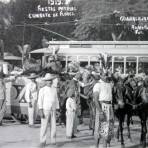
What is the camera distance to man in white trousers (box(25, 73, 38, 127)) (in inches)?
582

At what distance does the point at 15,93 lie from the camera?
15570 millimetres

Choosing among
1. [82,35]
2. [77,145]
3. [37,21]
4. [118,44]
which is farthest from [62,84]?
[37,21]

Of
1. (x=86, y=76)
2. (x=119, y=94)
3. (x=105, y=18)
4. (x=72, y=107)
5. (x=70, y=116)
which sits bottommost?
(x=70, y=116)

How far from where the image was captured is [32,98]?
1484 cm

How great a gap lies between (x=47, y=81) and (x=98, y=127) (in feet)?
5.56

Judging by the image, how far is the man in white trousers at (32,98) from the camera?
48.5ft

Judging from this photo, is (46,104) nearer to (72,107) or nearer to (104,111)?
(104,111)

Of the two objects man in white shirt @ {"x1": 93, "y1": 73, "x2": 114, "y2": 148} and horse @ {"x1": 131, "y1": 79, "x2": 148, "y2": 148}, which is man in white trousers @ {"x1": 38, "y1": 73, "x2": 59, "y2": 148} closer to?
man in white shirt @ {"x1": 93, "y1": 73, "x2": 114, "y2": 148}

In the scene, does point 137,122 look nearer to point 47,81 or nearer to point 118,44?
point 47,81

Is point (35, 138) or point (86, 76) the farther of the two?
point (86, 76)

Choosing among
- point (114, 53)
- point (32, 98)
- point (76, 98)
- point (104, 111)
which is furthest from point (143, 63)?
point (104, 111)

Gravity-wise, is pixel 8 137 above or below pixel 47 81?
below

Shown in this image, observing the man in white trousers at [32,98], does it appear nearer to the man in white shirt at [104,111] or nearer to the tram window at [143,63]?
the man in white shirt at [104,111]

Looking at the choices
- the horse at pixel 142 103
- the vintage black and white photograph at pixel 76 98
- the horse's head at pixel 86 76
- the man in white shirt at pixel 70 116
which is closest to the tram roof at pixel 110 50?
the vintage black and white photograph at pixel 76 98
